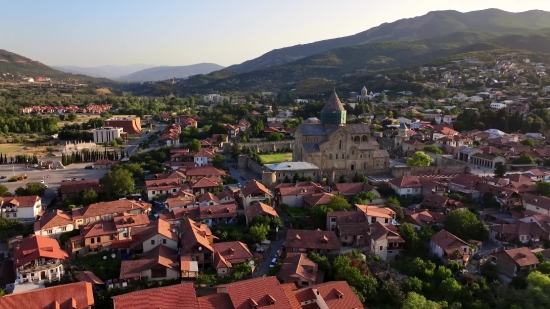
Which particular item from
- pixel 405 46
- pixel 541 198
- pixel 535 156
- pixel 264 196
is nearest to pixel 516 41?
pixel 405 46

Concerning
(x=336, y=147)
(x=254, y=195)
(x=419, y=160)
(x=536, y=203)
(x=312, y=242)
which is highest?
(x=336, y=147)

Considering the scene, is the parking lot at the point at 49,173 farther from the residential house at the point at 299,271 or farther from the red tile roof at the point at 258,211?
the residential house at the point at 299,271

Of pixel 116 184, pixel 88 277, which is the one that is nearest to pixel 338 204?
pixel 88 277

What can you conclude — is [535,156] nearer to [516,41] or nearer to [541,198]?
[541,198]

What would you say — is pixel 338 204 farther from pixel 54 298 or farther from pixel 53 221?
pixel 53 221

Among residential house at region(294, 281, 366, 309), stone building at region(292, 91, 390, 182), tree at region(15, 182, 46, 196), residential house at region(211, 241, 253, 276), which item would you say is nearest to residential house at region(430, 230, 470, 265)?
residential house at region(294, 281, 366, 309)

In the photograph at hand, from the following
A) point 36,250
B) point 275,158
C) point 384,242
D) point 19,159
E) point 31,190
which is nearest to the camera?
point 36,250
